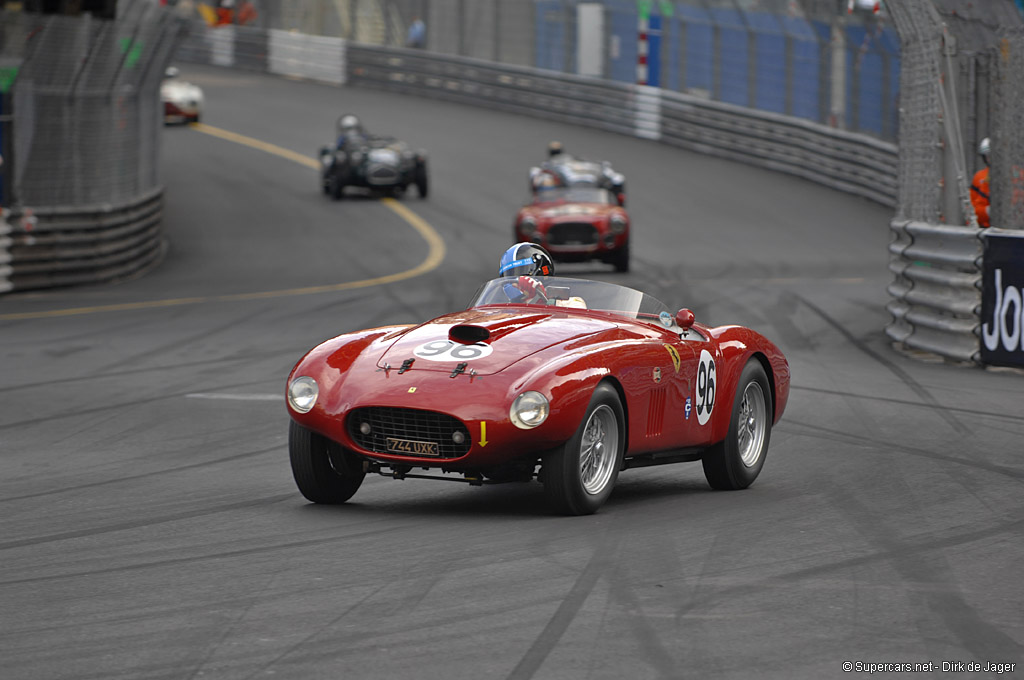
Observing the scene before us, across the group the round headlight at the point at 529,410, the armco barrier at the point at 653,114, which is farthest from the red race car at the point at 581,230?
the round headlight at the point at 529,410

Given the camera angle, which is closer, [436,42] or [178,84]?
[178,84]

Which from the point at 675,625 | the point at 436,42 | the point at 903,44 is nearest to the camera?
the point at 675,625

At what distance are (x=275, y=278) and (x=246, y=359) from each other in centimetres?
956

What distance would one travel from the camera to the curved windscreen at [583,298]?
8797 mm

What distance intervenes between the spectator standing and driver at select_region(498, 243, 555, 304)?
25.5 feet

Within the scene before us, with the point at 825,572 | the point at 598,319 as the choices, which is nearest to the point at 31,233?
the point at 598,319

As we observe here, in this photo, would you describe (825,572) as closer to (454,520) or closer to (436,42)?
(454,520)

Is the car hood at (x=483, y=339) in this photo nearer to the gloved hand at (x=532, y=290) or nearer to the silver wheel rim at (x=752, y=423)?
the gloved hand at (x=532, y=290)

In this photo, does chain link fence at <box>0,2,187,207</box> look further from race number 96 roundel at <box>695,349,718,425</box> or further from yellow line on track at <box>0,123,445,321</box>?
race number 96 roundel at <box>695,349,718,425</box>

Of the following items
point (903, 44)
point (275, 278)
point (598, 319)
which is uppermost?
point (903, 44)

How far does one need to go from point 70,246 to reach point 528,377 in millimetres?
15796

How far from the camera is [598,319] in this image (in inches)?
337

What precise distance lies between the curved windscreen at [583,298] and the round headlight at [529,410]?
1.56 meters

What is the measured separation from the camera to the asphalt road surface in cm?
518
